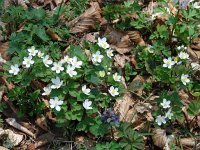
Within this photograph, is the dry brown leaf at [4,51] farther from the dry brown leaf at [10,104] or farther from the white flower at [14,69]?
the white flower at [14,69]

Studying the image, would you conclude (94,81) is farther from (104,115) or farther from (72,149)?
(72,149)

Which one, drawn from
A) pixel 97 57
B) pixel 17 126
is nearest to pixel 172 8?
pixel 97 57

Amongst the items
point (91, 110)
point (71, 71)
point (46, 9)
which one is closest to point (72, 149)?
point (91, 110)

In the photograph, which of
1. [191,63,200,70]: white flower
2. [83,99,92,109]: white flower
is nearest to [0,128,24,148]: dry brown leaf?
[83,99,92,109]: white flower

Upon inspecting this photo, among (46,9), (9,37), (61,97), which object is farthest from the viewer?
(46,9)

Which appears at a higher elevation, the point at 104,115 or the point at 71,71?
the point at 71,71

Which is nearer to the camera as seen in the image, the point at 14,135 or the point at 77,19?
the point at 14,135

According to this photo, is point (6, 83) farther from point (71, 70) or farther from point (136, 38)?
point (136, 38)

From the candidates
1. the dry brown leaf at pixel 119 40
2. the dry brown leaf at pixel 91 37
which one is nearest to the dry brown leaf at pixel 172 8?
the dry brown leaf at pixel 119 40
